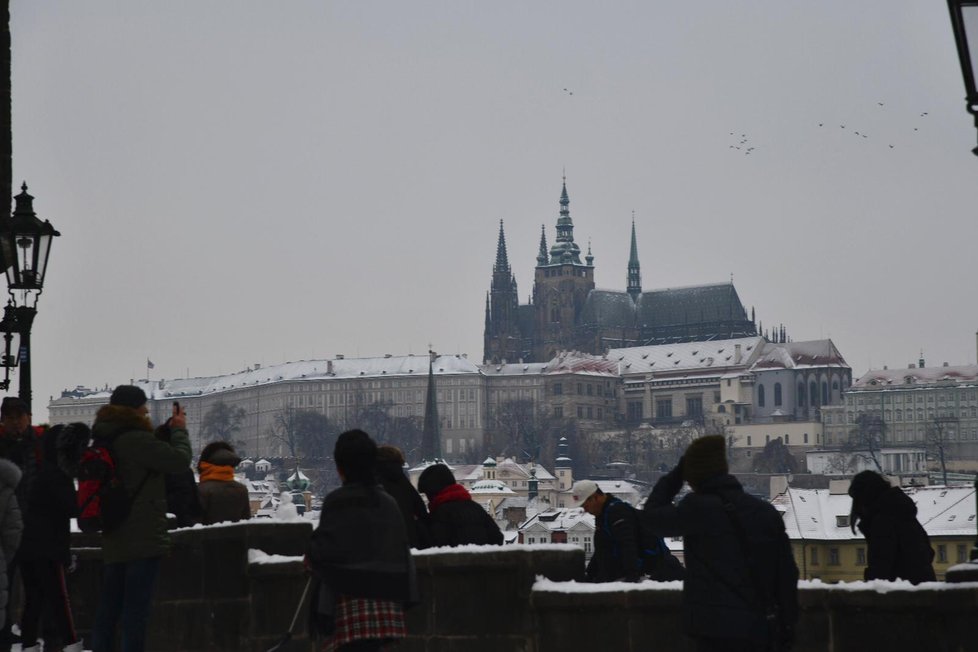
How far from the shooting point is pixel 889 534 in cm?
907

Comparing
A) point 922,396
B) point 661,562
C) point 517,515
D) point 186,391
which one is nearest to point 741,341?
point 922,396

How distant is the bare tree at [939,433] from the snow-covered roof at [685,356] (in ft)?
54.1

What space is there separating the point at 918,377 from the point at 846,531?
10086 centimetres

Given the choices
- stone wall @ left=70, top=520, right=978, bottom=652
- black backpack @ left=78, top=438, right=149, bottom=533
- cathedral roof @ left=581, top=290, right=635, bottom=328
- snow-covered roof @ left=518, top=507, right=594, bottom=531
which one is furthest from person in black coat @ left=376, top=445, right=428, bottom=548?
cathedral roof @ left=581, top=290, right=635, bottom=328

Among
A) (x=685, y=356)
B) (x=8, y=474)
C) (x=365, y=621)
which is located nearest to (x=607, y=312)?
(x=685, y=356)

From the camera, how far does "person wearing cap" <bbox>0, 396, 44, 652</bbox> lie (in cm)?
928

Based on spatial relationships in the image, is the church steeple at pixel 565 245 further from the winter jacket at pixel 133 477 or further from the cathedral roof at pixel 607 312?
the winter jacket at pixel 133 477

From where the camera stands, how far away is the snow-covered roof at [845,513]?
212 feet

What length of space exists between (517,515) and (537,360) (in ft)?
237

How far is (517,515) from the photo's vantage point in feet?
369

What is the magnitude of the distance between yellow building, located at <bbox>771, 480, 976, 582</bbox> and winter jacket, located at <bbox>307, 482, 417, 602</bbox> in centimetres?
5183

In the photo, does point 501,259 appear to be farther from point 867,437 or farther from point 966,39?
point 966,39

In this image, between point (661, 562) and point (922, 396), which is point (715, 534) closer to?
point (661, 562)

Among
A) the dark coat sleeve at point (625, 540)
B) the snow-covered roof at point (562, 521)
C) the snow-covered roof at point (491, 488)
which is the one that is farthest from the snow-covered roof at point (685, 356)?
the dark coat sleeve at point (625, 540)
